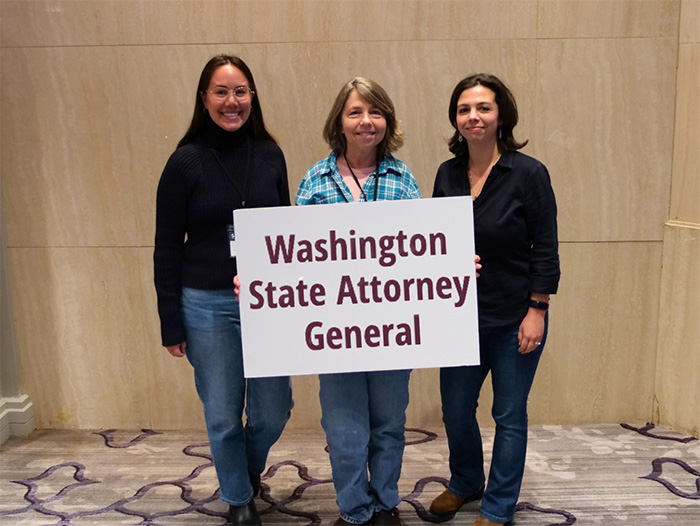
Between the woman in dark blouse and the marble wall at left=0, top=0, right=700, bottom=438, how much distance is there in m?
0.85

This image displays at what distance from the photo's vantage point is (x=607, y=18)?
2.56 m

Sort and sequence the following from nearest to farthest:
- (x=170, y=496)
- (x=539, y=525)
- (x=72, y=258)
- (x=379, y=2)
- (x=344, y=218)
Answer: (x=344, y=218) → (x=539, y=525) → (x=170, y=496) → (x=379, y=2) → (x=72, y=258)

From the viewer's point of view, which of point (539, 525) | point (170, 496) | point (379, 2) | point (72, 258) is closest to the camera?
point (539, 525)

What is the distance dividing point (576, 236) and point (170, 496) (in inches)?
73.2

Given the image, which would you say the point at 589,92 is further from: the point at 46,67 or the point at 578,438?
the point at 46,67

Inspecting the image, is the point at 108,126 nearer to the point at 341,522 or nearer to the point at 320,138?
the point at 320,138

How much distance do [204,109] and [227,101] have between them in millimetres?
106

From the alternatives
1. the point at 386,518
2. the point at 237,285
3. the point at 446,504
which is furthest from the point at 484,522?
the point at 237,285

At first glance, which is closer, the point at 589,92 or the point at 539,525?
the point at 539,525

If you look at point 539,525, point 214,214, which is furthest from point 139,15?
point 539,525

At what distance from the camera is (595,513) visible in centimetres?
211

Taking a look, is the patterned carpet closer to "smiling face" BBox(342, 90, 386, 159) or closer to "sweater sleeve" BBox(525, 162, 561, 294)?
"sweater sleeve" BBox(525, 162, 561, 294)

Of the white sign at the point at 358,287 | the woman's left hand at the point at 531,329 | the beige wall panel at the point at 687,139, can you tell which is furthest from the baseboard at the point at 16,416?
the beige wall panel at the point at 687,139

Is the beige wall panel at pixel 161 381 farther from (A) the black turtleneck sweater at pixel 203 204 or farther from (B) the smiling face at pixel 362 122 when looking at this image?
(B) the smiling face at pixel 362 122
